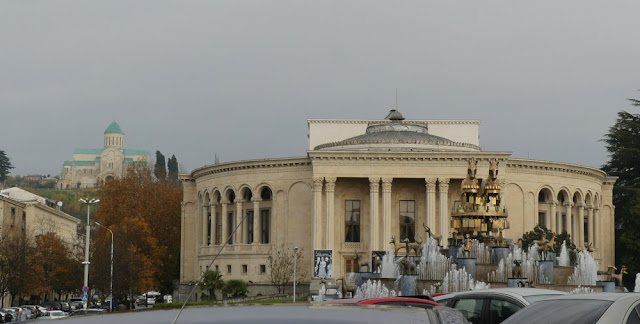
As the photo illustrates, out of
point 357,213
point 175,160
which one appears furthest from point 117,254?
point 175,160

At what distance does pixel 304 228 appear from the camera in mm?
81500

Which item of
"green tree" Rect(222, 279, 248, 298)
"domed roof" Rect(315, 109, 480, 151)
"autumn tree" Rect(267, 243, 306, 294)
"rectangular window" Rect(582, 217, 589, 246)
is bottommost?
"green tree" Rect(222, 279, 248, 298)

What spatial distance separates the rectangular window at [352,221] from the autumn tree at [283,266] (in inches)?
152

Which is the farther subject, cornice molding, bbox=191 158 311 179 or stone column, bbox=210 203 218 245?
stone column, bbox=210 203 218 245

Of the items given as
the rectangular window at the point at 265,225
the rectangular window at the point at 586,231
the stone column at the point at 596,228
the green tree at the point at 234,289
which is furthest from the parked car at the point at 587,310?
the rectangular window at the point at 586,231

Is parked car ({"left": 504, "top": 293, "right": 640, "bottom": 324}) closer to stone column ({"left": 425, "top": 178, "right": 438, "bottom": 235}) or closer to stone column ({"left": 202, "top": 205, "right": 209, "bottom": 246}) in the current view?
stone column ({"left": 425, "top": 178, "right": 438, "bottom": 235})

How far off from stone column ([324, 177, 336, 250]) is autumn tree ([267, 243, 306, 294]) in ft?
9.35

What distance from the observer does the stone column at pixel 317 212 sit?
7819cm

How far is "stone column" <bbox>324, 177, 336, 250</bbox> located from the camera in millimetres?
78250

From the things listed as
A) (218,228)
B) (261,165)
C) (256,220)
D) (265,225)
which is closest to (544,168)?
(261,165)


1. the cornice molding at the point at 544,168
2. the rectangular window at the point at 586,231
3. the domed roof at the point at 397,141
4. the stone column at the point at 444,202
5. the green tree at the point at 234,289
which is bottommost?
the green tree at the point at 234,289

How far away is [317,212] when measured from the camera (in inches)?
3098

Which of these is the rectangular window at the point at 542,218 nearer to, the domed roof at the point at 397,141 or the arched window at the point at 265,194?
the domed roof at the point at 397,141

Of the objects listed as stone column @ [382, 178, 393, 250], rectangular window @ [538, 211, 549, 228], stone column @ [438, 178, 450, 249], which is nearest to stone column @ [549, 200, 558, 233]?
rectangular window @ [538, 211, 549, 228]
